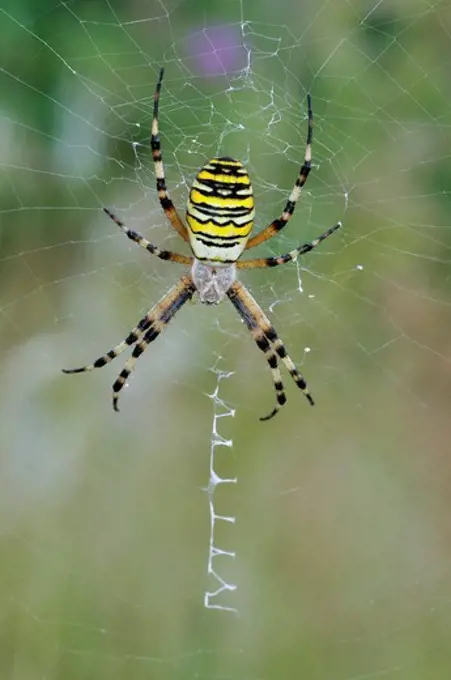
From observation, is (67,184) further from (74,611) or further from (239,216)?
(74,611)

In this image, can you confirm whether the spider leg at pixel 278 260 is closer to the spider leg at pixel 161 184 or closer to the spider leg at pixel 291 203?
the spider leg at pixel 291 203

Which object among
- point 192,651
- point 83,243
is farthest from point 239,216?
Answer: point 192,651

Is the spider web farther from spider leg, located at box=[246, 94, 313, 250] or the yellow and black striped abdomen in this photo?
the yellow and black striped abdomen

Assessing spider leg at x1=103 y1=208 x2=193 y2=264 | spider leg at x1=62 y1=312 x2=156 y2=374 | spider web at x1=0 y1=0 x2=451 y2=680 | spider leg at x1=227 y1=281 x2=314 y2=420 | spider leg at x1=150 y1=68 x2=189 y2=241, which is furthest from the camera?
spider leg at x1=227 y1=281 x2=314 y2=420

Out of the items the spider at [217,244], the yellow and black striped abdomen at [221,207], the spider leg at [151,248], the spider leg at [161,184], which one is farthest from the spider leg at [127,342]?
the yellow and black striped abdomen at [221,207]

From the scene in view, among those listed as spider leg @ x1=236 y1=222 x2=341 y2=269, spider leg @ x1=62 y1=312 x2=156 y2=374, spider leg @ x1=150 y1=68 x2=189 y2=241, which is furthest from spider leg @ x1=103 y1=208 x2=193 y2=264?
spider leg @ x1=62 y1=312 x2=156 y2=374

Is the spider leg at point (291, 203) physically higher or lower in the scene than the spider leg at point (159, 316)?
higher

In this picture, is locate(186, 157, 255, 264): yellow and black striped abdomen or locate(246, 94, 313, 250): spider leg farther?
locate(246, 94, 313, 250): spider leg
